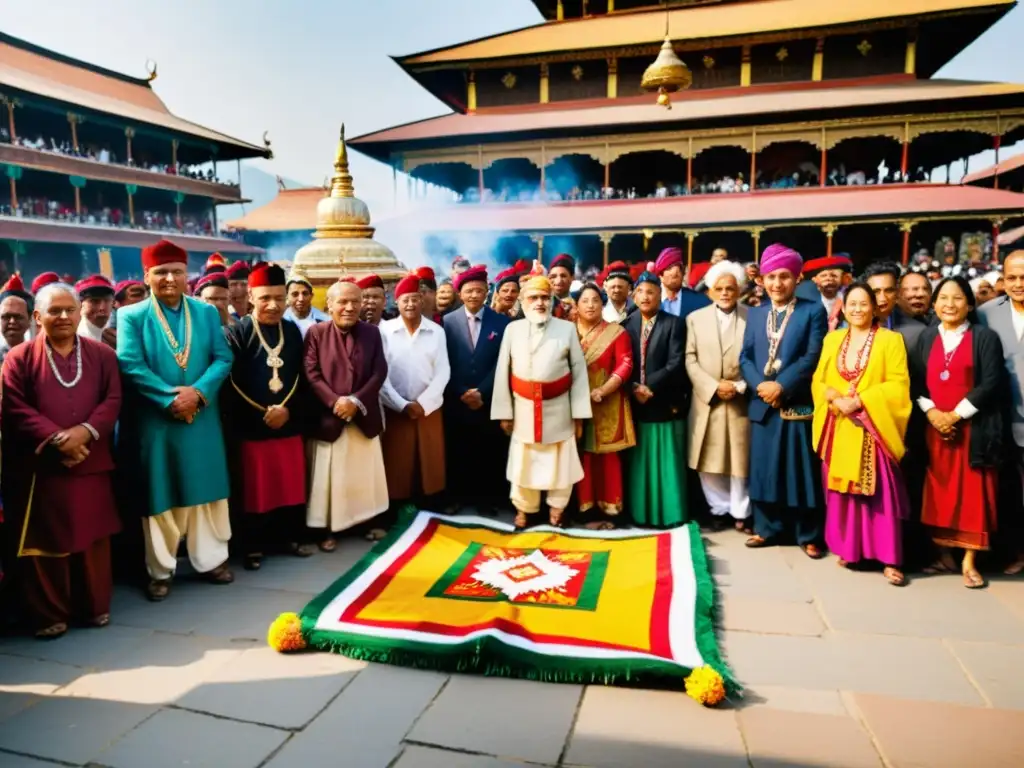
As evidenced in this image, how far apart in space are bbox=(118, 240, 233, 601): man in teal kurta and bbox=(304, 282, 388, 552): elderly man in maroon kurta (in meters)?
0.64

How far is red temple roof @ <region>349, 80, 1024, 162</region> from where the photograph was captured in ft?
50.4

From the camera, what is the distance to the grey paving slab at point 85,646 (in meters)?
3.10

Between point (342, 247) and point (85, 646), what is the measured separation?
178 inches

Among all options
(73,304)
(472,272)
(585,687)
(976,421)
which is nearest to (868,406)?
(976,421)

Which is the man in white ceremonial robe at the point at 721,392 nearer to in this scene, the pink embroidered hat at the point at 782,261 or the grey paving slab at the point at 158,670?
the pink embroidered hat at the point at 782,261

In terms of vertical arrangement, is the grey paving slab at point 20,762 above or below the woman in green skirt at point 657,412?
below

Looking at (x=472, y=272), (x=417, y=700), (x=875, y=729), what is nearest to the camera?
(x=875, y=729)

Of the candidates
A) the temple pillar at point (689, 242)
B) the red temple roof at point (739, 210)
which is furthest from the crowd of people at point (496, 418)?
the red temple roof at point (739, 210)

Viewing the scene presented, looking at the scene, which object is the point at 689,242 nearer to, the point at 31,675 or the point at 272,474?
the point at 272,474

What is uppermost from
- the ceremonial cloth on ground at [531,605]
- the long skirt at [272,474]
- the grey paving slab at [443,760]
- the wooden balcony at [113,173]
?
the wooden balcony at [113,173]

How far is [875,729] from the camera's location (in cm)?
253

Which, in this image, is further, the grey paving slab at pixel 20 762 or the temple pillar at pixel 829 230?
the temple pillar at pixel 829 230

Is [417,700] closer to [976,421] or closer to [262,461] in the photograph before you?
[262,461]

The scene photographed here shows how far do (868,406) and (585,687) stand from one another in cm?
227
